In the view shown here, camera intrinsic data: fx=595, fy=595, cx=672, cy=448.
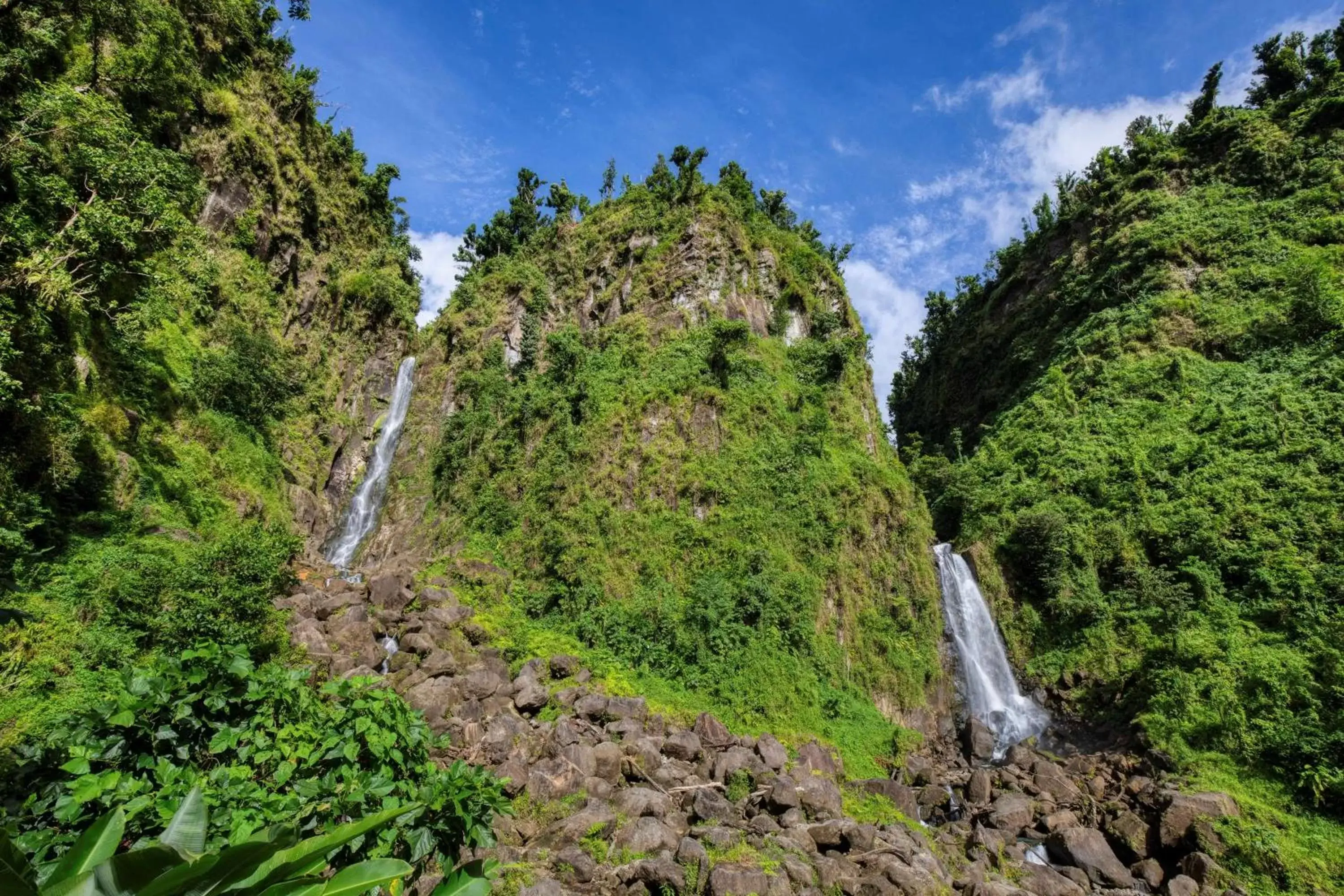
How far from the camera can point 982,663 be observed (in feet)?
76.0

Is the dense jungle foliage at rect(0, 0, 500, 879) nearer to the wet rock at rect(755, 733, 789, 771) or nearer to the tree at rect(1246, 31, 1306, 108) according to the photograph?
the wet rock at rect(755, 733, 789, 771)

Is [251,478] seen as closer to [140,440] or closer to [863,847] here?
[140,440]

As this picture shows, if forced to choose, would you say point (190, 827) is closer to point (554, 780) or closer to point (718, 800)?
point (554, 780)

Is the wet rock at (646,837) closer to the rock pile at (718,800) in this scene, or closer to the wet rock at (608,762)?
the rock pile at (718,800)

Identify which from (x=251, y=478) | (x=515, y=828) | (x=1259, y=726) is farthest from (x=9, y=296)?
(x=1259, y=726)

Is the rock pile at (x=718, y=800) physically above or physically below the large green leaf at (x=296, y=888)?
below

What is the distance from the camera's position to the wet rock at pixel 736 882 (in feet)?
28.7

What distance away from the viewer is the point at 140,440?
14406mm

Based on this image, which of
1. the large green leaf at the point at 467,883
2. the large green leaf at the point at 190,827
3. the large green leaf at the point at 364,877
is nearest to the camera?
the large green leaf at the point at 364,877

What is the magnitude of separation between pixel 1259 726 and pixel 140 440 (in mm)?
29752

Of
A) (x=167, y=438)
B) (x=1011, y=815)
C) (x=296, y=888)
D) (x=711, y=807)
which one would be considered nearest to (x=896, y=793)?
(x=1011, y=815)

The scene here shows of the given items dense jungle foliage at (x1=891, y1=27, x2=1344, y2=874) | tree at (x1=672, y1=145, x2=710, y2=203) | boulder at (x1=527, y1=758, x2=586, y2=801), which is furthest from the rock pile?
tree at (x1=672, y1=145, x2=710, y2=203)

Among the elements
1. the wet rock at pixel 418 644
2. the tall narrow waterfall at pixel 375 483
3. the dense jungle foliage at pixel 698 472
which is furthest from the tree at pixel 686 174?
the wet rock at pixel 418 644

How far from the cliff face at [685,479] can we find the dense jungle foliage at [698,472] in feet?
0.30
